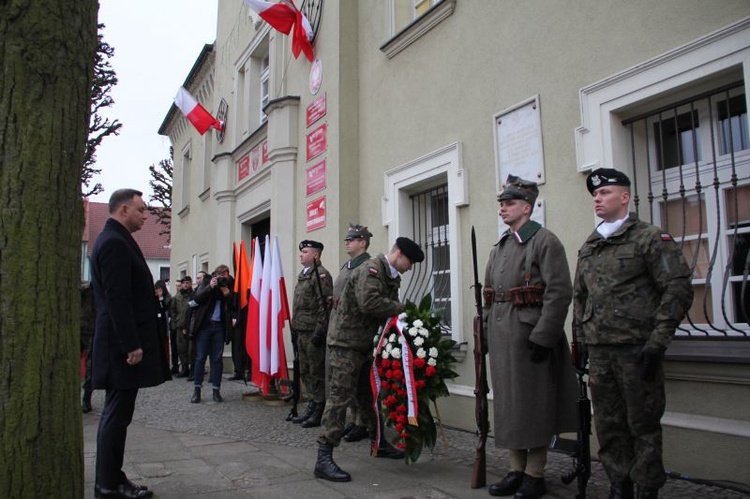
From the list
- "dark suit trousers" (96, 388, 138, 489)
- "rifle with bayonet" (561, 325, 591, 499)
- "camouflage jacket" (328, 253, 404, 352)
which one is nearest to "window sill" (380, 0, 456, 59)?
"camouflage jacket" (328, 253, 404, 352)

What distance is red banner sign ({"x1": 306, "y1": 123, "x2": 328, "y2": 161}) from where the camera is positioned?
8.52 meters

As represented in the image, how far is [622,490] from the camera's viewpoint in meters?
3.41

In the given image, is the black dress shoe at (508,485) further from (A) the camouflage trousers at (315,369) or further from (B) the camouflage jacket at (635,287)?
(A) the camouflage trousers at (315,369)

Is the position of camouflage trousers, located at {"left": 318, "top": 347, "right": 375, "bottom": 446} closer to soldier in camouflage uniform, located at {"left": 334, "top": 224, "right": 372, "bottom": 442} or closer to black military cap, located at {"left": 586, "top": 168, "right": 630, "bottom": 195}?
soldier in camouflage uniform, located at {"left": 334, "top": 224, "right": 372, "bottom": 442}

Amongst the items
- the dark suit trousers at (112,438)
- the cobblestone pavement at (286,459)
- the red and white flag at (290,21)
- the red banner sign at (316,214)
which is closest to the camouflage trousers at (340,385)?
the cobblestone pavement at (286,459)

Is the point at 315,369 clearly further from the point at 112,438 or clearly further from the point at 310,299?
the point at 112,438

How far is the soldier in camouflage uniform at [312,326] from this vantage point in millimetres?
6410

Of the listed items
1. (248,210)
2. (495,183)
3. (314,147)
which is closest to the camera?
(495,183)

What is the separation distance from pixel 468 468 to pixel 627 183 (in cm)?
232

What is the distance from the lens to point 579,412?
11.8ft

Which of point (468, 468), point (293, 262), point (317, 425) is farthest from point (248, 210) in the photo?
point (468, 468)

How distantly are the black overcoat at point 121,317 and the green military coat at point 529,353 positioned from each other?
7.17ft

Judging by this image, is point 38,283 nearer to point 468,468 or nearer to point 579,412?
point 579,412

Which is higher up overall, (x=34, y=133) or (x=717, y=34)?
(x=717, y=34)
